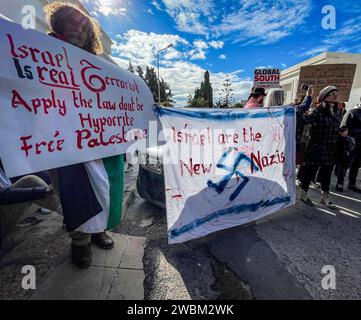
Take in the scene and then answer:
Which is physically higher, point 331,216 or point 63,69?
point 63,69

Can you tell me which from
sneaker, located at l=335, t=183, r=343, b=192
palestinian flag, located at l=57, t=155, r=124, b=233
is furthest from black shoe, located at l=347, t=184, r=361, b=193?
palestinian flag, located at l=57, t=155, r=124, b=233

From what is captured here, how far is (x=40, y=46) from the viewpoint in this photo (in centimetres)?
135

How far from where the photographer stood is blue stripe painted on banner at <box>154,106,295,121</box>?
2029 mm

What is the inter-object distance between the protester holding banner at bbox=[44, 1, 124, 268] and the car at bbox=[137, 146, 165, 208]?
3.46 ft

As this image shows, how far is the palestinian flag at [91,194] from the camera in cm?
168

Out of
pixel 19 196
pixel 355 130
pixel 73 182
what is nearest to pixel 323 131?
pixel 355 130

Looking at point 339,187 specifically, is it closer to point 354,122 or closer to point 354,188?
point 354,188

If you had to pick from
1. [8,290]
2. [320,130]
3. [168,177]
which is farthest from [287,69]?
[8,290]

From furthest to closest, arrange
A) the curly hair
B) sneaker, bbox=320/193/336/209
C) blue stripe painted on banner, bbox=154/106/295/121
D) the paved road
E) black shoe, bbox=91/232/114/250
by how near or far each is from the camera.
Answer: sneaker, bbox=320/193/336/209 → black shoe, bbox=91/232/114/250 → blue stripe painted on banner, bbox=154/106/295/121 → the paved road → the curly hair

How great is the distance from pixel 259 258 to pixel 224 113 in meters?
1.63

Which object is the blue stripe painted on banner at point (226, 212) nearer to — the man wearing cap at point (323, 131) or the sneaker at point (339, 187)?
the man wearing cap at point (323, 131)

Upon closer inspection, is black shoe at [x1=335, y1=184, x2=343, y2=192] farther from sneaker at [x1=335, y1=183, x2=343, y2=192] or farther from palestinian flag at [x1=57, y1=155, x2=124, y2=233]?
palestinian flag at [x1=57, y1=155, x2=124, y2=233]

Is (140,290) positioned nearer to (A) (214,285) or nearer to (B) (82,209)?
(A) (214,285)
